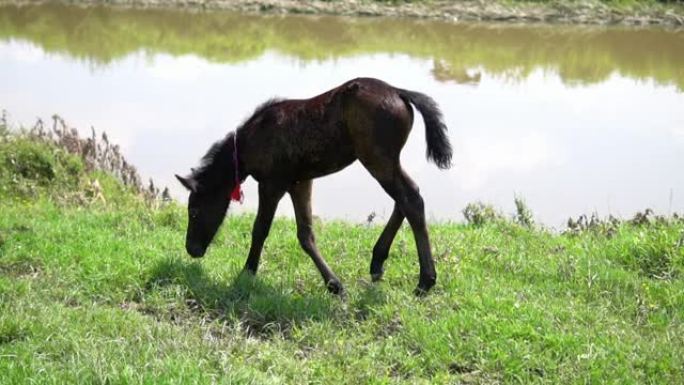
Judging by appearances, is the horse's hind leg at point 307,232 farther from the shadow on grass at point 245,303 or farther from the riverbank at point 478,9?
the riverbank at point 478,9

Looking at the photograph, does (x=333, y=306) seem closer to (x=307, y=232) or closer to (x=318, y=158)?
(x=307, y=232)

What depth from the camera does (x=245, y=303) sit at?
21.8 ft

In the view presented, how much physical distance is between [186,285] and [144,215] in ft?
7.16

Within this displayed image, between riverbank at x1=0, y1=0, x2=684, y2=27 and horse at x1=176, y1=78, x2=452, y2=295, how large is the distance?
21.1 m

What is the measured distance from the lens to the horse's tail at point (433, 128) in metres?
6.91

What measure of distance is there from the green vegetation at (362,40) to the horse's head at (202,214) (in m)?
12.6

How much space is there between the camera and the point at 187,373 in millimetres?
5055

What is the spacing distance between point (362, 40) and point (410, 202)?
707 inches

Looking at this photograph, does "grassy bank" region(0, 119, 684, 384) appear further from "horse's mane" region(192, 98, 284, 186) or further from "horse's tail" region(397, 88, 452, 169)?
"horse's tail" region(397, 88, 452, 169)

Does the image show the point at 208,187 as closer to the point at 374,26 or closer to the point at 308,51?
the point at 308,51

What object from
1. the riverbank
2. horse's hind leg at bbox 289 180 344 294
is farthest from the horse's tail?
the riverbank

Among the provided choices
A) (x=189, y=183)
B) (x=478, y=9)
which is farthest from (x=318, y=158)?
(x=478, y=9)

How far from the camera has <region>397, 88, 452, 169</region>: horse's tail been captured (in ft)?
22.7

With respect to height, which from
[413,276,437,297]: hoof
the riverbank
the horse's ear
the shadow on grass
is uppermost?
the horse's ear
